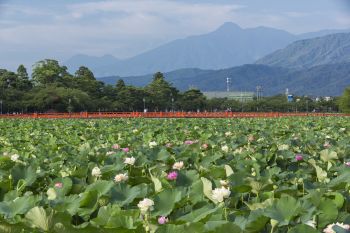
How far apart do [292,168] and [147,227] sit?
270 cm

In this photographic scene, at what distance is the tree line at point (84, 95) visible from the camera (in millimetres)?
70000

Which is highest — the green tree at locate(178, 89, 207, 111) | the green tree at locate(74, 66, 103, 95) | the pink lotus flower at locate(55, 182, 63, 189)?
the green tree at locate(74, 66, 103, 95)

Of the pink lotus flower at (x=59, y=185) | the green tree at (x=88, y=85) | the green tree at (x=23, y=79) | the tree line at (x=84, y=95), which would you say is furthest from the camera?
the green tree at (x=88, y=85)

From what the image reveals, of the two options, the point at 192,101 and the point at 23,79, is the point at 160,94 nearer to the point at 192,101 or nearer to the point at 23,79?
the point at 192,101

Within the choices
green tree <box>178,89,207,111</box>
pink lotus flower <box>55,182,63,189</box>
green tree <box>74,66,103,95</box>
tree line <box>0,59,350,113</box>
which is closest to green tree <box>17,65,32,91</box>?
tree line <box>0,59,350,113</box>

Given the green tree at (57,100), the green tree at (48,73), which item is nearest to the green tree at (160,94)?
the green tree at (48,73)

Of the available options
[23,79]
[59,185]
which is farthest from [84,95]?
[59,185]

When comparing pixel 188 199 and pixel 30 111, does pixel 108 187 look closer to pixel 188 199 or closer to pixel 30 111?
pixel 188 199

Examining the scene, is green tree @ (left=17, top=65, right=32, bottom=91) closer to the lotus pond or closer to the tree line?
the tree line

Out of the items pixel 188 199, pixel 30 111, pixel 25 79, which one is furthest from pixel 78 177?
pixel 25 79

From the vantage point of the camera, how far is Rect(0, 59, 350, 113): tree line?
230ft

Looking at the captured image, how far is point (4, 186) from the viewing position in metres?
3.40

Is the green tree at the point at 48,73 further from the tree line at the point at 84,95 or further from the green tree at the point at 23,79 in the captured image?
the green tree at the point at 23,79

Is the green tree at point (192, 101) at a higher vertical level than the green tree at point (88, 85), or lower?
lower
